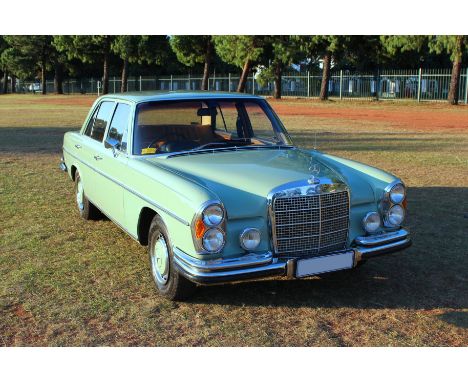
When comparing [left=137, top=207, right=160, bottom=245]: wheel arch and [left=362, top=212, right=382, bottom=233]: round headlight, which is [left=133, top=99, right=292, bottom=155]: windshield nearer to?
[left=137, top=207, right=160, bottom=245]: wheel arch

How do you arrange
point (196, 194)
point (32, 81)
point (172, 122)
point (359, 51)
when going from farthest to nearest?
point (32, 81), point (359, 51), point (172, 122), point (196, 194)

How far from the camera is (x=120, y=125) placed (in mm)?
5438

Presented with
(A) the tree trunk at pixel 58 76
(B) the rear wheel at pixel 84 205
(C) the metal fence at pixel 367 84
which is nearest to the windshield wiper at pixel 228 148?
(B) the rear wheel at pixel 84 205

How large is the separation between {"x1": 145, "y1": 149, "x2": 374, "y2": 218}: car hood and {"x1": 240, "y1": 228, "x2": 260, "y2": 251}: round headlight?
0.12m

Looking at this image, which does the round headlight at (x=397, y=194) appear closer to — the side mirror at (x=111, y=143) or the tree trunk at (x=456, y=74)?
the side mirror at (x=111, y=143)

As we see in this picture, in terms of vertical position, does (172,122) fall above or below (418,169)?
above

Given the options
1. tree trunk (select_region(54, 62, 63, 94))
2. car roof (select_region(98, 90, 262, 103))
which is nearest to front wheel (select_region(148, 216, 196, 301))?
car roof (select_region(98, 90, 262, 103))

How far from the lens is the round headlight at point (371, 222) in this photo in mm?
4379

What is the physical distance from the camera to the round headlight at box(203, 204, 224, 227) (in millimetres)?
3764

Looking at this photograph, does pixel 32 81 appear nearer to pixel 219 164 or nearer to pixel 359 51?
pixel 359 51

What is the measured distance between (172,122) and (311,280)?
2010 mm

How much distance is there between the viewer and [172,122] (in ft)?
17.3

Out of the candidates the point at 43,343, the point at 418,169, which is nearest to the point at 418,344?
the point at 43,343

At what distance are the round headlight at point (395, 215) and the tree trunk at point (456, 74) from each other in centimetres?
2851
